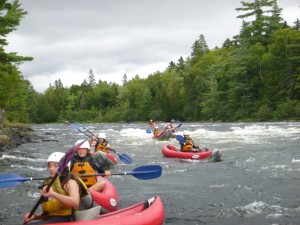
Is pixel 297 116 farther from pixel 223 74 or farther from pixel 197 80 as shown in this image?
pixel 197 80

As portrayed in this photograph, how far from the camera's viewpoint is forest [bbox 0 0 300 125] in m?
36.4

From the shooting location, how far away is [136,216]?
507 cm

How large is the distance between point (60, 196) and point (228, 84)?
4424 centimetres

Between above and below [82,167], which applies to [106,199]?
below

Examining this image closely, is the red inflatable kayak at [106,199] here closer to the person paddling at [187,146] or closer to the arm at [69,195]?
the arm at [69,195]

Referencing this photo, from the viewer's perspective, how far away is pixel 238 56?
151 feet

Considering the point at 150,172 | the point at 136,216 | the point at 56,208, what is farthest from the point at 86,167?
the point at 56,208

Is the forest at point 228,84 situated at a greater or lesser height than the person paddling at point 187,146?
greater

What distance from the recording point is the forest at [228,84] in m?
36.4

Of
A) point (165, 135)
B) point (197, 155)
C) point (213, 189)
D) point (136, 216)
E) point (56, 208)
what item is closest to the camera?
point (56, 208)

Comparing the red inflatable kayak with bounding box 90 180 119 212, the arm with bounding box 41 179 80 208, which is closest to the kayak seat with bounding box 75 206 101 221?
the arm with bounding box 41 179 80 208

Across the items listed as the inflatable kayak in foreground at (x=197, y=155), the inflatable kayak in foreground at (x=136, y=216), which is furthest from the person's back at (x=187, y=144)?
the inflatable kayak in foreground at (x=136, y=216)

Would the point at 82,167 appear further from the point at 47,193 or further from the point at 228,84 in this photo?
the point at 228,84

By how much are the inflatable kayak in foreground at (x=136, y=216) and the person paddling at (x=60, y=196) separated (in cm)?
18
